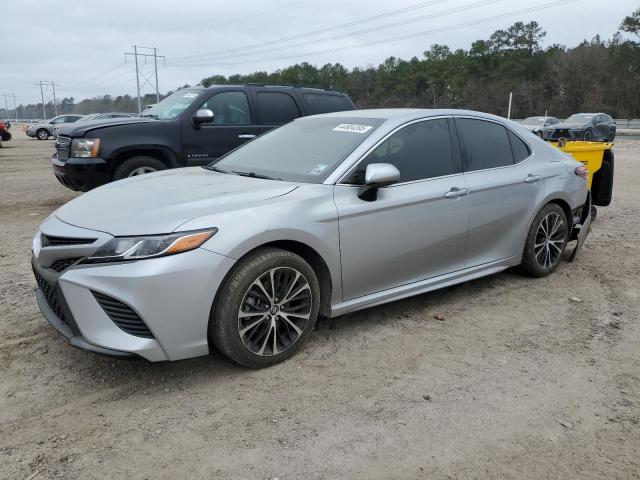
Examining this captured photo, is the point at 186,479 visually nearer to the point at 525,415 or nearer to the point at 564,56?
the point at 525,415

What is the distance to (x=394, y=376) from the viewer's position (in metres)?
3.36

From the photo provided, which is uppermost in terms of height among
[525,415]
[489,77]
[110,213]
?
[489,77]

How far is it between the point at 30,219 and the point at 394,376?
6.54 metres

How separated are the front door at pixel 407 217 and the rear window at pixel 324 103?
4366 mm

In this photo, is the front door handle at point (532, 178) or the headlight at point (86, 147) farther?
the headlight at point (86, 147)

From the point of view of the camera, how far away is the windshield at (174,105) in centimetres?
783

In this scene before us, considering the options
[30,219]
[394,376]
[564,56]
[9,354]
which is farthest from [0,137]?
[564,56]

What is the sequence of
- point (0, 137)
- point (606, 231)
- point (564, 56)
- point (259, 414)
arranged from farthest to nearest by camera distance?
1. point (564, 56)
2. point (0, 137)
3. point (606, 231)
4. point (259, 414)

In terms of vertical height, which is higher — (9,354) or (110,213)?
(110,213)

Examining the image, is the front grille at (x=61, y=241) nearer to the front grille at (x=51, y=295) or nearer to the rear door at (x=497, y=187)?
the front grille at (x=51, y=295)

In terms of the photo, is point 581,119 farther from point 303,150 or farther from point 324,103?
point 303,150

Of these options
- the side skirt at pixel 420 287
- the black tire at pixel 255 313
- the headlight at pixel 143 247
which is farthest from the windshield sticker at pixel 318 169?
the headlight at pixel 143 247

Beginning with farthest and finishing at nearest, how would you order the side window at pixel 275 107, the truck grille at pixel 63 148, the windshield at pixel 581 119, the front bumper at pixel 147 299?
the windshield at pixel 581 119 < the side window at pixel 275 107 < the truck grille at pixel 63 148 < the front bumper at pixel 147 299

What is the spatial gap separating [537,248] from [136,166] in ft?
16.9
